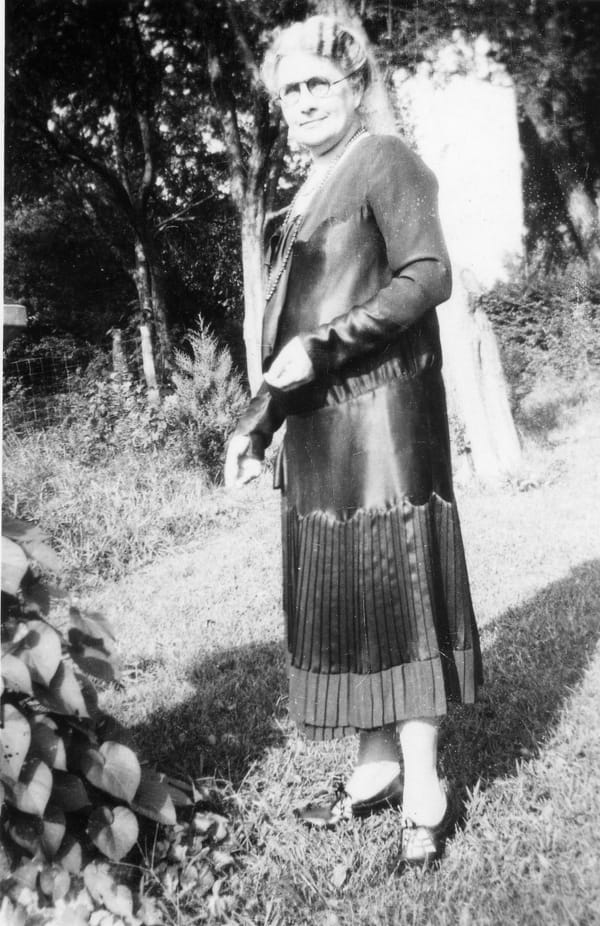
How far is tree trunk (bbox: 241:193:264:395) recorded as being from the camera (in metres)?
7.61

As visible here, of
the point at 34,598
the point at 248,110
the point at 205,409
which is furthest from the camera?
the point at 248,110

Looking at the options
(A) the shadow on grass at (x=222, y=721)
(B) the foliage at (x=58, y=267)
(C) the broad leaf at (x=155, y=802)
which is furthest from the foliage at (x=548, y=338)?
(B) the foliage at (x=58, y=267)

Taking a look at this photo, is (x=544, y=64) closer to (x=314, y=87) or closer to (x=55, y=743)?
(x=314, y=87)

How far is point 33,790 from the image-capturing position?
1402mm

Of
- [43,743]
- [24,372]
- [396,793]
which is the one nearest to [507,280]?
[24,372]

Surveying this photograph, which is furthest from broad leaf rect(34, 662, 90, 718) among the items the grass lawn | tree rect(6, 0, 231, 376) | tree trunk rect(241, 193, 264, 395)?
tree trunk rect(241, 193, 264, 395)

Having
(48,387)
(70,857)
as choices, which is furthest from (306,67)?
(48,387)

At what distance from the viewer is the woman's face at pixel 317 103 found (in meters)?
1.61

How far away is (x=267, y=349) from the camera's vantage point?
175 cm

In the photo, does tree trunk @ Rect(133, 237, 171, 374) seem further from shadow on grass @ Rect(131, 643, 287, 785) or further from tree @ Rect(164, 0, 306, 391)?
shadow on grass @ Rect(131, 643, 287, 785)

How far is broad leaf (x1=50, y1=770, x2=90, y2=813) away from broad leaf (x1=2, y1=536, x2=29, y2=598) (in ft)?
1.44

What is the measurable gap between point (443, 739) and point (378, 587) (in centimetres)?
111

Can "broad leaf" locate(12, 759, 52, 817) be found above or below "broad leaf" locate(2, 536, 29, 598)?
below

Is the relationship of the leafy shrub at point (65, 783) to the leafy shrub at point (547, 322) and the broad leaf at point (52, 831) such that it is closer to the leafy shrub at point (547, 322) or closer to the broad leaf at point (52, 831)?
the broad leaf at point (52, 831)
